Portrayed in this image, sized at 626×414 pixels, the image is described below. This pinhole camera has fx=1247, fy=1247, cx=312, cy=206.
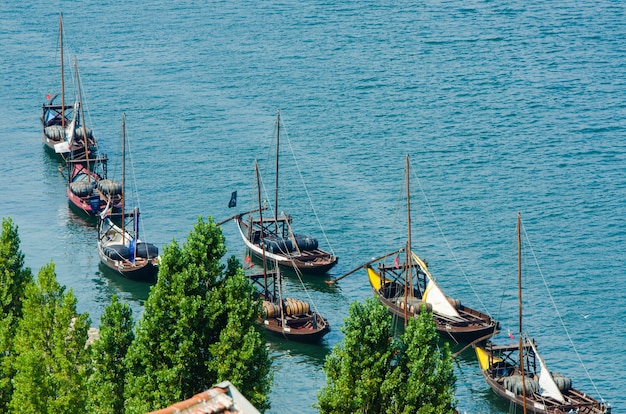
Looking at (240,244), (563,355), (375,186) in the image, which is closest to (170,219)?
(240,244)

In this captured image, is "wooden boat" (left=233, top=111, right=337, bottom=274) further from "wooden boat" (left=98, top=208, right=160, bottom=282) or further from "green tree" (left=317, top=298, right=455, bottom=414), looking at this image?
"green tree" (left=317, top=298, right=455, bottom=414)

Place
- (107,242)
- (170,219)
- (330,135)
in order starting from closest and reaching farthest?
(107,242), (170,219), (330,135)

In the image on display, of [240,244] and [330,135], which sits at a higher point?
[330,135]

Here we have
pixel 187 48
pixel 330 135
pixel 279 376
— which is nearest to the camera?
pixel 279 376

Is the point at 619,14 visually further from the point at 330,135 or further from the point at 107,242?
the point at 107,242

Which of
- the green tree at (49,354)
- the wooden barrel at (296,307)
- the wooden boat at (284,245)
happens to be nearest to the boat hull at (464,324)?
the wooden barrel at (296,307)

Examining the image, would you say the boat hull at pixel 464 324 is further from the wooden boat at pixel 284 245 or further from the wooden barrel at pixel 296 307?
the wooden boat at pixel 284 245

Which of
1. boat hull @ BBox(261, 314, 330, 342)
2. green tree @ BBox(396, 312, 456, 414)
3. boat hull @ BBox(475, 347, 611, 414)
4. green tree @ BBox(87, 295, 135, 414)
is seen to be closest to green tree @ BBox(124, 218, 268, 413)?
green tree @ BBox(87, 295, 135, 414)
